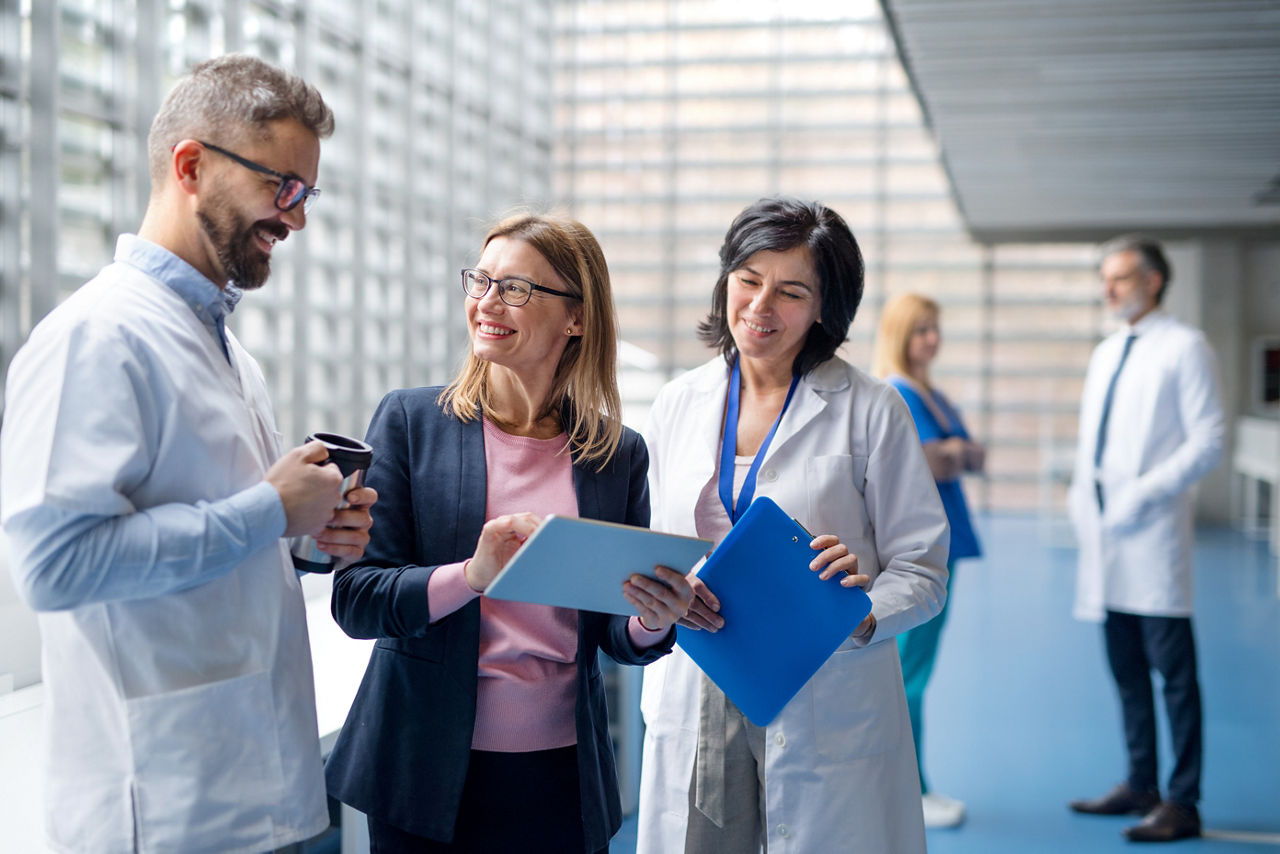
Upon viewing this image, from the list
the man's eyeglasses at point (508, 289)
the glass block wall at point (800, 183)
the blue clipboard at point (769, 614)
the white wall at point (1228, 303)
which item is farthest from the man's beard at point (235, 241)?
the white wall at point (1228, 303)

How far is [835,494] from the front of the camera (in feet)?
7.36

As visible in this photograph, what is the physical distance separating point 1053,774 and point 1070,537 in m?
8.07

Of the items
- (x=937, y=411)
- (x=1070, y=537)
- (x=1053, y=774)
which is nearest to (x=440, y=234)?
(x=937, y=411)

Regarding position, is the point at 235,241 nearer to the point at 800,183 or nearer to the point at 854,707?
the point at 854,707

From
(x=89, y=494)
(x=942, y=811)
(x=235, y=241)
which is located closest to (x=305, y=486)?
(x=89, y=494)

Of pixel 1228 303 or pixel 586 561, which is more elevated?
pixel 1228 303

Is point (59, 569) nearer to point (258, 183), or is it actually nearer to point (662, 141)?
point (258, 183)

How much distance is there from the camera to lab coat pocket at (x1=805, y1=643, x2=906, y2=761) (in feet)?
7.14

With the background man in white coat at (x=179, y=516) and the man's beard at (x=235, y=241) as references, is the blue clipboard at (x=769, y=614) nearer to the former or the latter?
the background man in white coat at (x=179, y=516)

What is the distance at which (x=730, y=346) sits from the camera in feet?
8.27

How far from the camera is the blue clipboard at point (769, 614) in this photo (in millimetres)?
1919

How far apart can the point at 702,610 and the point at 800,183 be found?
1403 centimetres

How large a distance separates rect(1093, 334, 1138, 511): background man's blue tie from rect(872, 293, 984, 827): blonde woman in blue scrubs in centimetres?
61

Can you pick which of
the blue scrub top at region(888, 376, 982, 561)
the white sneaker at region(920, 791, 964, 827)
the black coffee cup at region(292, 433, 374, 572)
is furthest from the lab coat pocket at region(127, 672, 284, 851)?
the white sneaker at region(920, 791, 964, 827)
